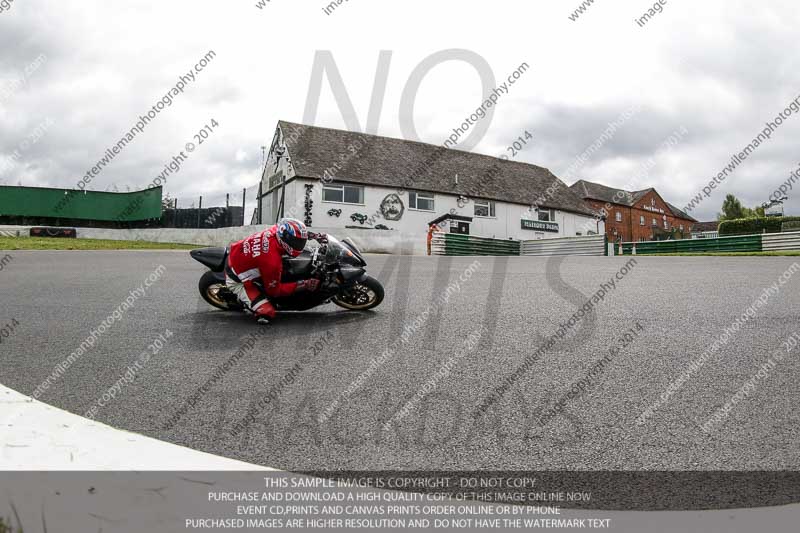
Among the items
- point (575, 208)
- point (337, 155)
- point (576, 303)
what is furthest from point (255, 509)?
point (575, 208)

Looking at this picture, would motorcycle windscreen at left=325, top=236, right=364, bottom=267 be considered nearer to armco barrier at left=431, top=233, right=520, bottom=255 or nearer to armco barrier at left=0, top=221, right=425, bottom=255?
armco barrier at left=0, top=221, right=425, bottom=255

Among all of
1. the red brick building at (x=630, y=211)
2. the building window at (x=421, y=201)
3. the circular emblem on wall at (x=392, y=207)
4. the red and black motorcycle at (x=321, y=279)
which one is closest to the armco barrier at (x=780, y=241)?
the building window at (x=421, y=201)

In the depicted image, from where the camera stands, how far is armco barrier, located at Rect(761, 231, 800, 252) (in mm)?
23389

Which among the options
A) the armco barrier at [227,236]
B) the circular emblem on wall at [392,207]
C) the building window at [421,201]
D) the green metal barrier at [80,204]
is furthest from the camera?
the building window at [421,201]

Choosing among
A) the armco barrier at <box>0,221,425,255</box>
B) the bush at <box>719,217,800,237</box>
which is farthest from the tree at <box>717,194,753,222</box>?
the armco barrier at <box>0,221,425,255</box>

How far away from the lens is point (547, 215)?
4294cm

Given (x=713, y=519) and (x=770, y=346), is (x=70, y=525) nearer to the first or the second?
(x=713, y=519)

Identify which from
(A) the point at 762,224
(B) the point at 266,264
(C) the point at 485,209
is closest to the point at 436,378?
(B) the point at 266,264

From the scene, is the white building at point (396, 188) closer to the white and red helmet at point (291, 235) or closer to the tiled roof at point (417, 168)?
the tiled roof at point (417, 168)

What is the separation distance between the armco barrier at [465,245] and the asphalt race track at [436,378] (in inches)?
730

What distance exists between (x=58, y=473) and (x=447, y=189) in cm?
3555

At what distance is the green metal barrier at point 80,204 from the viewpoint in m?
31.9

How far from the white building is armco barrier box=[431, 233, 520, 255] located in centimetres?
603

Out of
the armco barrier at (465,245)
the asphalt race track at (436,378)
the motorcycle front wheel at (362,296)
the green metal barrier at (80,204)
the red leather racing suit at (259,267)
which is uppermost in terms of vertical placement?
the green metal barrier at (80,204)
